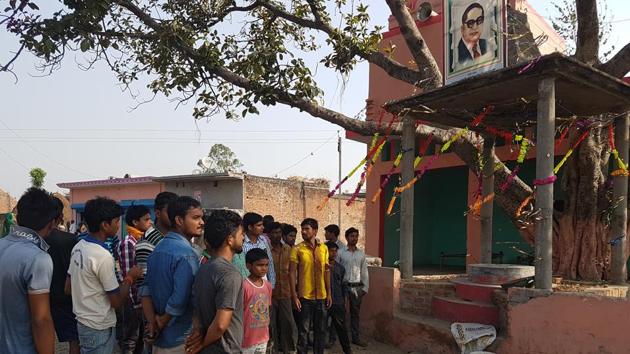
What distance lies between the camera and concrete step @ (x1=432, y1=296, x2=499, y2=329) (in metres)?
6.32

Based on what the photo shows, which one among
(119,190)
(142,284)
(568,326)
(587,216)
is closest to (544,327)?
(568,326)

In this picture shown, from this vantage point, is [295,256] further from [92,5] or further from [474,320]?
[92,5]

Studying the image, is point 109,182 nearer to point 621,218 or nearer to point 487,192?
point 487,192

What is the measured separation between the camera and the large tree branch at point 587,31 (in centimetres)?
686

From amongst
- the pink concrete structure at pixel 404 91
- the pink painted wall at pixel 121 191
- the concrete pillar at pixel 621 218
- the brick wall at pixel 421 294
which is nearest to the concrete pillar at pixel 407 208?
the brick wall at pixel 421 294

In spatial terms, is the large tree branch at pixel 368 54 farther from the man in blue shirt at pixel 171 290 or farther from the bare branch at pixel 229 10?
the man in blue shirt at pixel 171 290

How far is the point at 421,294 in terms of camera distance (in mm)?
7309

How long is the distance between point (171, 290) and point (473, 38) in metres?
5.04

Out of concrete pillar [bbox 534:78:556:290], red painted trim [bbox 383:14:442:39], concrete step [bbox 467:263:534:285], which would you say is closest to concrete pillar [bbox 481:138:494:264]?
concrete step [bbox 467:263:534:285]

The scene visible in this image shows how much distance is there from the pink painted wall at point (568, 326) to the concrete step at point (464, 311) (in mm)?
538

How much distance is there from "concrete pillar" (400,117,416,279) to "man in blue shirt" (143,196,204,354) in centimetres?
472

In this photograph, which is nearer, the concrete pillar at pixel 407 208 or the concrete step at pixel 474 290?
the concrete step at pixel 474 290

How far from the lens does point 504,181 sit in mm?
8258

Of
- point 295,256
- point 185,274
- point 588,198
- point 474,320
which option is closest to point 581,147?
point 588,198
